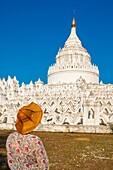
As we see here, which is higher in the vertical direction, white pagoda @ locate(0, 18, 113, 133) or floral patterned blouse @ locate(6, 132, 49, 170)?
white pagoda @ locate(0, 18, 113, 133)

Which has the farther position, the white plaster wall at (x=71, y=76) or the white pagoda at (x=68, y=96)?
the white plaster wall at (x=71, y=76)

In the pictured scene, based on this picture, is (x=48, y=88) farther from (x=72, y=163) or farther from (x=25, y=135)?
(x=25, y=135)

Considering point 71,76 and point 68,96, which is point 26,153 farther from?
point 71,76

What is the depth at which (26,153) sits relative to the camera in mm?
4375

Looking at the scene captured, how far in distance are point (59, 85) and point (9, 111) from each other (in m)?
25.8

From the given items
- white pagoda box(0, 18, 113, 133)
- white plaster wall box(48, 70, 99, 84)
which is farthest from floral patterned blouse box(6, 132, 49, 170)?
white plaster wall box(48, 70, 99, 84)

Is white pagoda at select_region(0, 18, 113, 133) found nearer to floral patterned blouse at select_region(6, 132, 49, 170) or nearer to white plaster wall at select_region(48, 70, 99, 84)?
white plaster wall at select_region(48, 70, 99, 84)

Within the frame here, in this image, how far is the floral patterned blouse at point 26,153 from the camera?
4316mm

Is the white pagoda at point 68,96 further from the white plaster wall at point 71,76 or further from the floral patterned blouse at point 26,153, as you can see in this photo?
the floral patterned blouse at point 26,153

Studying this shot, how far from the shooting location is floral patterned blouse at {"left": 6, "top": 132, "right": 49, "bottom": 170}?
4.32m

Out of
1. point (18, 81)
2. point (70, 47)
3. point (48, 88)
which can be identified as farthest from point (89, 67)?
point (18, 81)

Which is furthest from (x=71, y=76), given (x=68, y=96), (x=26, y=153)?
(x=26, y=153)

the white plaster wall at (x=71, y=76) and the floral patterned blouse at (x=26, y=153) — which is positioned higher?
the white plaster wall at (x=71, y=76)

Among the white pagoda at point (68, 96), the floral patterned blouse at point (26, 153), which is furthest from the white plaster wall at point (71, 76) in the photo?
the floral patterned blouse at point (26, 153)
